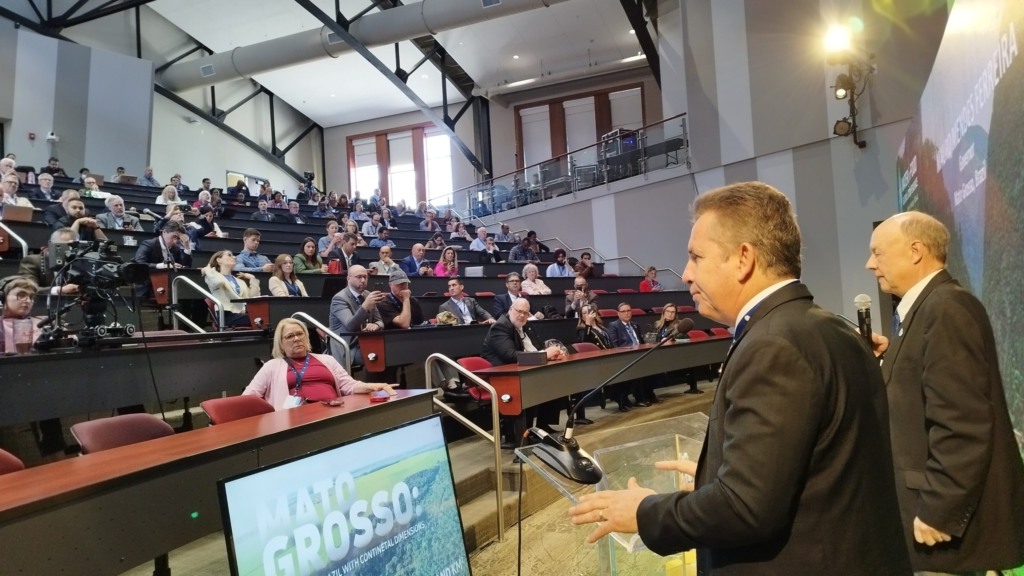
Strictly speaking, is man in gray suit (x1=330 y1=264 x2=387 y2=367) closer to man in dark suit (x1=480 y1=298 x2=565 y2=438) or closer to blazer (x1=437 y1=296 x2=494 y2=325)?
man in dark suit (x1=480 y1=298 x2=565 y2=438)

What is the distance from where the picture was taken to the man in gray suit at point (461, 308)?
646 cm

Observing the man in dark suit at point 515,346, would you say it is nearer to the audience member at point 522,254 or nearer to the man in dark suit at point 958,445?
the man in dark suit at point 958,445

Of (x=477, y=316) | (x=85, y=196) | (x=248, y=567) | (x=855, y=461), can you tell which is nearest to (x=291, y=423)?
(x=248, y=567)

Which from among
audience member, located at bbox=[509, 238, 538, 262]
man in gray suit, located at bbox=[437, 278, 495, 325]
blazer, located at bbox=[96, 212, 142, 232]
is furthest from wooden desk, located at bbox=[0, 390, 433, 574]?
audience member, located at bbox=[509, 238, 538, 262]

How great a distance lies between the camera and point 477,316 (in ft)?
21.8

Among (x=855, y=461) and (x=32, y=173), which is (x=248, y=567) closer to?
(x=855, y=461)

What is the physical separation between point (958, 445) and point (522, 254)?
32.1ft

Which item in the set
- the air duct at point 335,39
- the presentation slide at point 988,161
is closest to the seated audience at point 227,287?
the presentation slide at point 988,161

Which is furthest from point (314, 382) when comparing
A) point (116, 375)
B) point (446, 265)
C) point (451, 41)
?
point (451, 41)

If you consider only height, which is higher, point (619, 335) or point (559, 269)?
point (559, 269)

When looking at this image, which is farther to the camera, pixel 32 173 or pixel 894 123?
pixel 32 173

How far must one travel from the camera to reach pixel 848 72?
28.9ft

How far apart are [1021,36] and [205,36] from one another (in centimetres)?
1693

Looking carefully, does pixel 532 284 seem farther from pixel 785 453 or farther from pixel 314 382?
pixel 785 453
